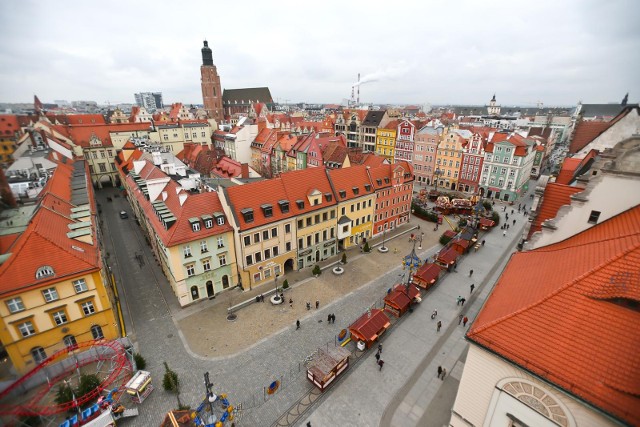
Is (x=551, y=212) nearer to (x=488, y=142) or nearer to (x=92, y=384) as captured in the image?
(x=92, y=384)

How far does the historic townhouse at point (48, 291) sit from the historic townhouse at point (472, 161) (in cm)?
7524

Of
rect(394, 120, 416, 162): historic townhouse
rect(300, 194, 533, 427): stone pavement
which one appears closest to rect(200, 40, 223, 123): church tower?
rect(394, 120, 416, 162): historic townhouse

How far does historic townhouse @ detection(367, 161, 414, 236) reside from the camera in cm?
5022

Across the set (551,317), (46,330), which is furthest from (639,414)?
(46,330)

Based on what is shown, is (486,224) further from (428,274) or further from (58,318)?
(58,318)

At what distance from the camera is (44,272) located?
24047 millimetres

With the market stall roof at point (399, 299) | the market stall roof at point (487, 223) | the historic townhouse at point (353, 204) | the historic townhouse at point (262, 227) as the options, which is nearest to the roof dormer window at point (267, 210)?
the historic townhouse at point (262, 227)

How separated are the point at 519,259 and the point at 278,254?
2710 cm

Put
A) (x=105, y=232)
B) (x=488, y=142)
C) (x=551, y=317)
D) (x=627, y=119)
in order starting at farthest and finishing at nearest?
(x=488, y=142)
(x=105, y=232)
(x=627, y=119)
(x=551, y=317)

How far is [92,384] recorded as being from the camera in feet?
77.3

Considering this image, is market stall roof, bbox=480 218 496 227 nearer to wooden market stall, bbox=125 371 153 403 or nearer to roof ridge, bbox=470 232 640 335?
roof ridge, bbox=470 232 640 335

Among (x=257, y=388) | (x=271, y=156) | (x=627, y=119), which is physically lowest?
(x=257, y=388)

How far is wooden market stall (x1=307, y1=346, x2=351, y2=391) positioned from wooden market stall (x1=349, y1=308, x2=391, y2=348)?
8.18 ft

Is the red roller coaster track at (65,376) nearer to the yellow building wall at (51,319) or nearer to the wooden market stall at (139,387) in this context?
the yellow building wall at (51,319)
